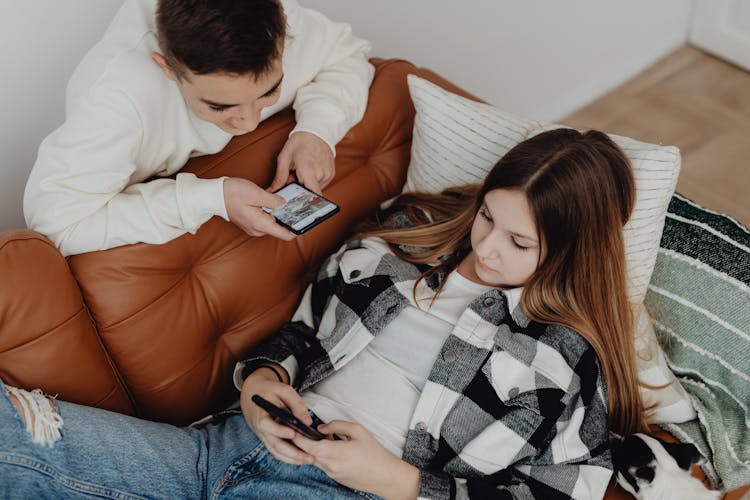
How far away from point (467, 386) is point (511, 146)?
1.59ft

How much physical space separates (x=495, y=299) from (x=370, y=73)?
2.00ft

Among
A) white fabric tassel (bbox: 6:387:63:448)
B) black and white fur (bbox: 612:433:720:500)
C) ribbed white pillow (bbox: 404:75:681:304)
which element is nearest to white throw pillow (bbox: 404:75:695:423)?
ribbed white pillow (bbox: 404:75:681:304)

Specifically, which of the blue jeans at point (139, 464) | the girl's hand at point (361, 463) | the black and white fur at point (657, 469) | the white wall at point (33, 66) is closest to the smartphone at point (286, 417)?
the girl's hand at point (361, 463)

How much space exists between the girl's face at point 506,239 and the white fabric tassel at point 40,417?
2.48 feet

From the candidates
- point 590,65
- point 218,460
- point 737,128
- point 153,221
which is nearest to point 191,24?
point 153,221

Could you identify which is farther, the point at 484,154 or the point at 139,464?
the point at 484,154

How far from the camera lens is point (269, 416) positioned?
1.34 meters

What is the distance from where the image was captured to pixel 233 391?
1641 millimetres

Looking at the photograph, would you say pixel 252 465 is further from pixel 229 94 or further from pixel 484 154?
pixel 484 154

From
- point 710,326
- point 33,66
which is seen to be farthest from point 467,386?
point 33,66

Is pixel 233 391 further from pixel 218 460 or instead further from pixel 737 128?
pixel 737 128

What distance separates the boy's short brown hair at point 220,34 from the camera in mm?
1191

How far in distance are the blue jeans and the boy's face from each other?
54 centimetres

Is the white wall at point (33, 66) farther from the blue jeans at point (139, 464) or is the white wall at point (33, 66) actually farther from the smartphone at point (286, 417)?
the smartphone at point (286, 417)
